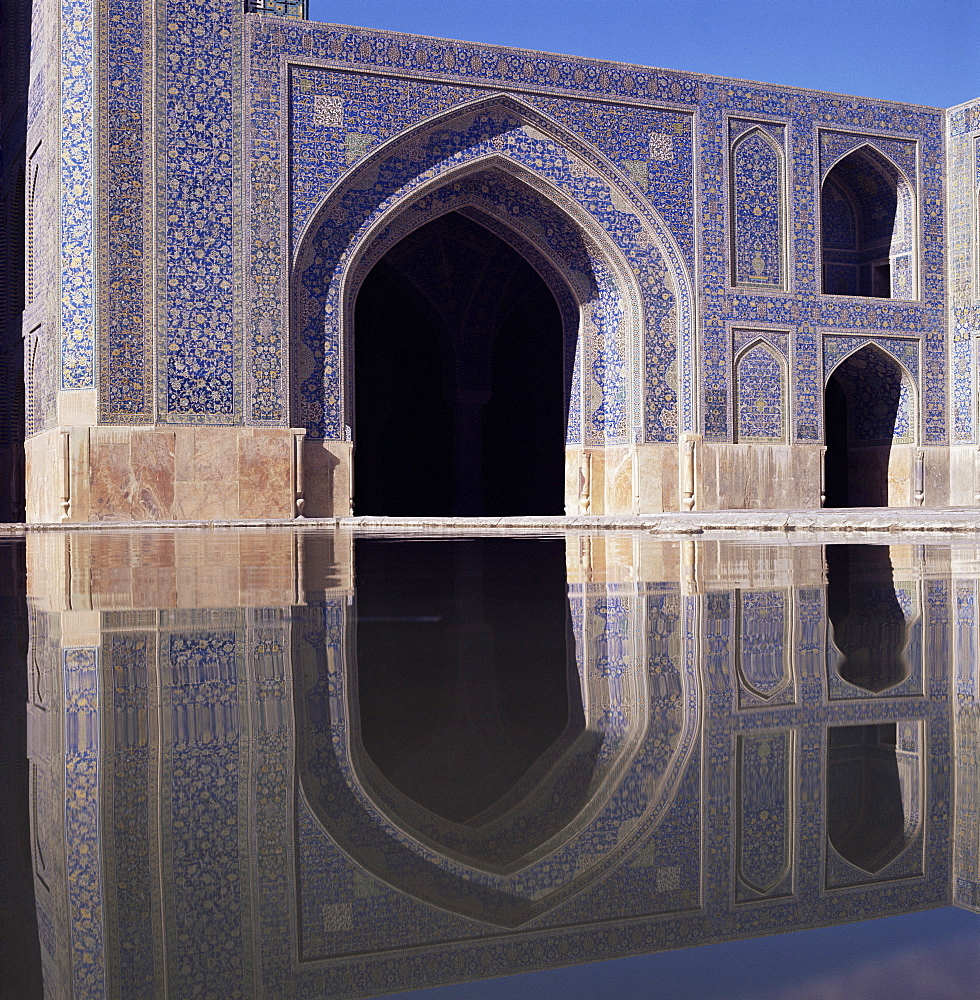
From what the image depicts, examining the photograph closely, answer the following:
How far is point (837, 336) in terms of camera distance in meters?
10.3

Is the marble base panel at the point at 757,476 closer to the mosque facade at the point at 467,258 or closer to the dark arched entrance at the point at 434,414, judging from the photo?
the mosque facade at the point at 467,258

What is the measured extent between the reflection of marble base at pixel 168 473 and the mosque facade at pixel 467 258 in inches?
0.8

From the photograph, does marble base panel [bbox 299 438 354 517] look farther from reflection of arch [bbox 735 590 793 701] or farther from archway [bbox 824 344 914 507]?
reflection of arch [bbox 735 590 793 701]

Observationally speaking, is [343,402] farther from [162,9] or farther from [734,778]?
[734,778]

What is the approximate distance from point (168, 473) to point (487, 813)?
314 inches

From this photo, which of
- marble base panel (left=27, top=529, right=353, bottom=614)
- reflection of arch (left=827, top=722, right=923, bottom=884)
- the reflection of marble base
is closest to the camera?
reflection of arch (left=827, top=722, right=923, bottom=884)

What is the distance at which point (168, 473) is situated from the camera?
830cm

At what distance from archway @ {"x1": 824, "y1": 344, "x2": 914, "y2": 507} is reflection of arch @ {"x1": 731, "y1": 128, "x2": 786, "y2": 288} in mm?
1270

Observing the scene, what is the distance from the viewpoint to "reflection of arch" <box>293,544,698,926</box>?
581 millimetres

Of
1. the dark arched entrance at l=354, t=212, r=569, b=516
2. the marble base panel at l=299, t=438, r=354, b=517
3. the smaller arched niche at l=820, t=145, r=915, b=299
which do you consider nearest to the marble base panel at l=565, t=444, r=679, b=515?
the marble base panel at l=299, t=438, r=354, b=517

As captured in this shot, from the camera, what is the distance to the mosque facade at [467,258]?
8305 millimetres

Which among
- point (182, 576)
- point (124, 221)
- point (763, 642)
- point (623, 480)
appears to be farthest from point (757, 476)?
point (763, 642)

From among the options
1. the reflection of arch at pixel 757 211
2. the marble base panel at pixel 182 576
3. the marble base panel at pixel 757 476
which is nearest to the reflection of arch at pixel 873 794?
the marble base panel at pixel 182 576

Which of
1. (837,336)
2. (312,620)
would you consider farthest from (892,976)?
(837,336)
